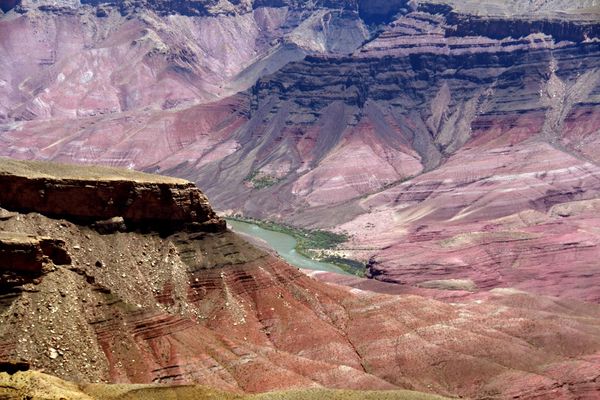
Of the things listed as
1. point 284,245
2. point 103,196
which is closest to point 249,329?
point 103,196

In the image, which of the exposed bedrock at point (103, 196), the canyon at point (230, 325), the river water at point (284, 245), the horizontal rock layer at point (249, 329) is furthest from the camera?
the river water at point (284, 245)

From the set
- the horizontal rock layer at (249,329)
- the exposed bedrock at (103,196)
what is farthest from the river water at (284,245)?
the exposed bedrock at (103,196)

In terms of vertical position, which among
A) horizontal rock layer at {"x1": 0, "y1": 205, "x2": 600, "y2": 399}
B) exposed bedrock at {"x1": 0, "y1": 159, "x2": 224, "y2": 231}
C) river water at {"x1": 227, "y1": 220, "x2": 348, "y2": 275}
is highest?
exposed bedrock at {"x1": 0, "y1": 159, "x2": 224, "y2": 231}

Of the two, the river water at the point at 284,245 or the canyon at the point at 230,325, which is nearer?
the canyon at the point at 230,325

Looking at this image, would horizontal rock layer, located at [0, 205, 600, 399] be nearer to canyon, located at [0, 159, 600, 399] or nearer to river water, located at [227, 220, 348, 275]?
canyon, located at [0, 159, 600, 399]

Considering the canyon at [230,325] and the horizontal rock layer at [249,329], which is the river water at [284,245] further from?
the horizontal rock layer at [249,329]

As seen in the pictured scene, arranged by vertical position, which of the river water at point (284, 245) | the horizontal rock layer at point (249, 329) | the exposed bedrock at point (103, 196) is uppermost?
the exposed bedrock at point (103, 196)

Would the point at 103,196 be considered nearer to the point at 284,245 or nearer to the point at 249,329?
the point at 249,329

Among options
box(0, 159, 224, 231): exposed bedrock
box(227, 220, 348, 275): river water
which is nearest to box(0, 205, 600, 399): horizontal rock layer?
box(0, 159, 224, 231): exposed bedrock
